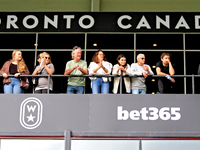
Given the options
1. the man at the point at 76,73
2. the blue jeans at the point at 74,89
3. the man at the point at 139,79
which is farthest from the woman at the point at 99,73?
the man at the point at 139,79

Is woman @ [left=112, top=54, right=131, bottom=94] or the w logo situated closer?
woman @ [left=112, top=54, right=131, bottom=94]

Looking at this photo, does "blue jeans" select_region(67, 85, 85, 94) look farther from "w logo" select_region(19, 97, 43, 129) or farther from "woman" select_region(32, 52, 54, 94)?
"w logo" select_region(19, 97, 43, 129)

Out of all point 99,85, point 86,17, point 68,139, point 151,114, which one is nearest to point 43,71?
point 99,85

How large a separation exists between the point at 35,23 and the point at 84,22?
6.55ft

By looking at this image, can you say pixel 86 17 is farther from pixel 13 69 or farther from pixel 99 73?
pixel 13 69

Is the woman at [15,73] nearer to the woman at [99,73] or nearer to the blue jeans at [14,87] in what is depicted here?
the blue jeans at [14,87]

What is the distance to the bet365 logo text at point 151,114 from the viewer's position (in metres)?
9.88

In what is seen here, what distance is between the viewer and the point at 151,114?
992cm

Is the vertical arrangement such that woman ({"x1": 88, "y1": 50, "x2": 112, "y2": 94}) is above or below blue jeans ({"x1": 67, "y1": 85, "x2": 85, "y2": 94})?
above

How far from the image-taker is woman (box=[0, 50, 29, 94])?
1002cm

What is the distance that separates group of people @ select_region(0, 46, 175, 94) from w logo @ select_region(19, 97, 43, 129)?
32 cm

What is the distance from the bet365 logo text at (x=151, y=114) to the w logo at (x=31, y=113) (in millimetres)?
2136
